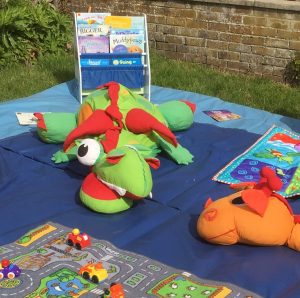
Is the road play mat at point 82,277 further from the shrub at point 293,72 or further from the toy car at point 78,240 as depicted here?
the shrub at point 293,72

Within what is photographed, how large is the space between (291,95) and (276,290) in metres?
2.98

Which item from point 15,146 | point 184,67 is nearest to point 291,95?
point 184,67

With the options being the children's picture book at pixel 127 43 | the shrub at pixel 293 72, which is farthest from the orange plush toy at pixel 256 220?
the shrub at pixel 293 72

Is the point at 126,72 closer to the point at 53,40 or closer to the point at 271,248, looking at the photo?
the point at 53,40

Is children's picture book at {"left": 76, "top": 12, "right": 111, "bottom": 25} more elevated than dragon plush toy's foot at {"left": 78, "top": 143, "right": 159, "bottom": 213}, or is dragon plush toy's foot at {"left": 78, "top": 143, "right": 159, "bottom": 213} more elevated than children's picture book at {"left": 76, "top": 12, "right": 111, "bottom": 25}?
children's picture book at {"left": 76, "top": 12, "right": 111, "bottom": 25}

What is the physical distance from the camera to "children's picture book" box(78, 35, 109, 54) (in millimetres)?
4414

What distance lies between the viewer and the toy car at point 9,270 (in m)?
2.15

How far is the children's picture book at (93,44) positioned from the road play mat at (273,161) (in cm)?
161

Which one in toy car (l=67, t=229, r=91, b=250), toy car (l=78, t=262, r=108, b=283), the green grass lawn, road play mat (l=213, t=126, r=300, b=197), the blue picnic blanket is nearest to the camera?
toy car (l=78, t=262, r=108, b=283)

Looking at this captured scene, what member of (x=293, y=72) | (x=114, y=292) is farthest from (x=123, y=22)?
(x=114, y=292)

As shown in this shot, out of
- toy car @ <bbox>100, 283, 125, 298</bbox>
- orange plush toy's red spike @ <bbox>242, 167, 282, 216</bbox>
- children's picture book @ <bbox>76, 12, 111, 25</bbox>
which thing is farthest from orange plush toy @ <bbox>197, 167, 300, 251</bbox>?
children's picture book @ <bbox>76, 12, 111, 25</bbox>

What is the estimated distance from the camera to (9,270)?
84.9 inches

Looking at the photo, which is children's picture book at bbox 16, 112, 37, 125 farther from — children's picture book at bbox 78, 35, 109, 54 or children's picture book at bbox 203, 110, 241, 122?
children's picture book at bbox 203, 110, 241, 122

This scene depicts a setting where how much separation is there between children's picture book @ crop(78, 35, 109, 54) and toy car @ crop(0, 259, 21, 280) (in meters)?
2.57
